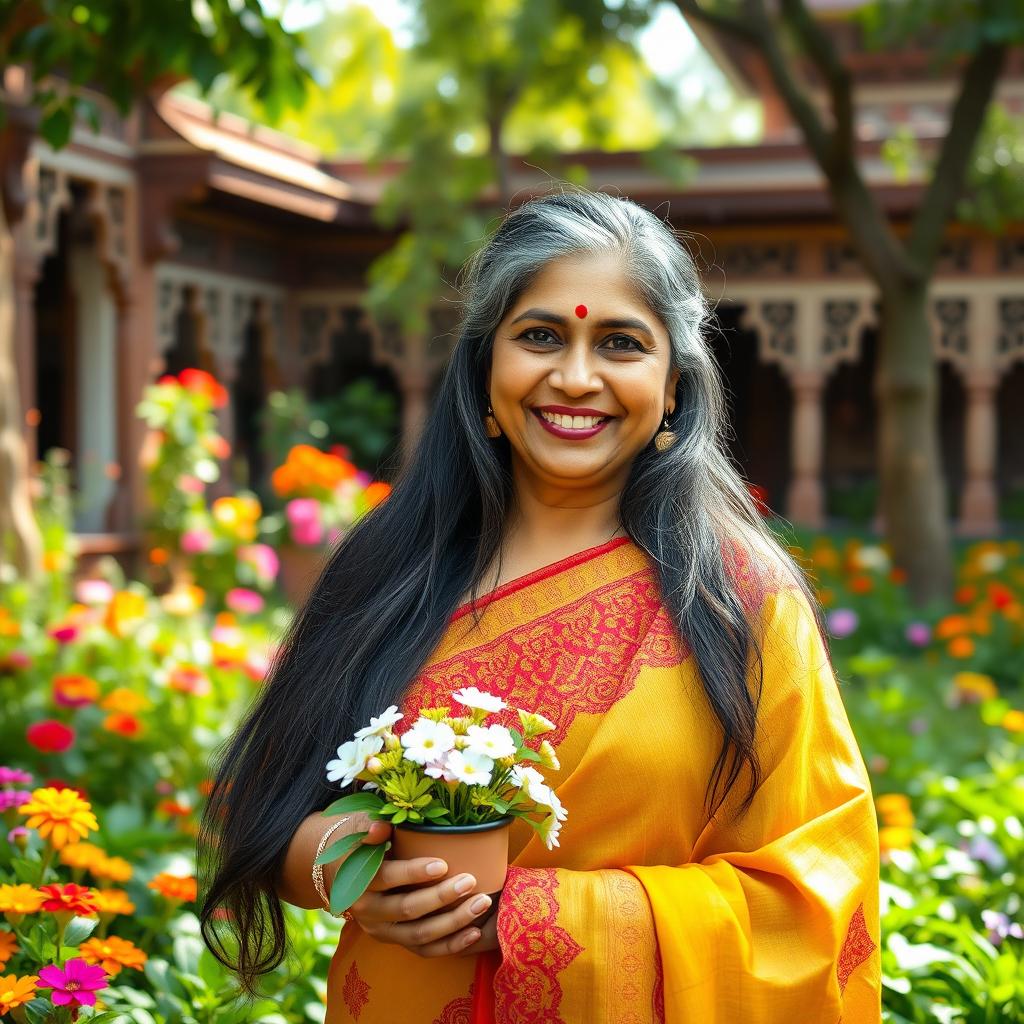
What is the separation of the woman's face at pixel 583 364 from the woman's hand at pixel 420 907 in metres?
0.60

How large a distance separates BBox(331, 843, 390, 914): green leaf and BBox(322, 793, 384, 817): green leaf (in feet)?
0.17

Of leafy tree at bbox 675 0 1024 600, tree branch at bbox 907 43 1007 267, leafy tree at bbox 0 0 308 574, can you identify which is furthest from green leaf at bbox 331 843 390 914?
tree branch at bbox 907 43 1007 267

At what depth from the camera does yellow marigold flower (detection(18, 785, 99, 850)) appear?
2.15m

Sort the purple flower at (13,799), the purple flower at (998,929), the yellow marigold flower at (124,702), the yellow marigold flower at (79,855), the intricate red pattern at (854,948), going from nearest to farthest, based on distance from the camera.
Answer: the intricate red pattern at (854,948) → the yellow marigold flower at (79,855) → the purple flower at (13,799) → the purple flower at (998,929) → the yellow marigold flower at (124,702)

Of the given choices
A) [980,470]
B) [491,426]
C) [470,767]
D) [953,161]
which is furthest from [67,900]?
[980,470]

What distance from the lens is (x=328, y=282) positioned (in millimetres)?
13398

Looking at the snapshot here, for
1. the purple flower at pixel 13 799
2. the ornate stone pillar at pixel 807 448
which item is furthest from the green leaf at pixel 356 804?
the ornate stone pillar at pixel 807 448

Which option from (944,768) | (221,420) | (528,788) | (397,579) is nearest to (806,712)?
(528,788)

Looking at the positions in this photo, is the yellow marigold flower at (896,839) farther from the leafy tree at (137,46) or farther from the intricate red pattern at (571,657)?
the leafy tree at (137,46)

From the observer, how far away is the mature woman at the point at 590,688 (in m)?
1.73

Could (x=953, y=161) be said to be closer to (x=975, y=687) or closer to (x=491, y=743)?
(x=975, y=687)

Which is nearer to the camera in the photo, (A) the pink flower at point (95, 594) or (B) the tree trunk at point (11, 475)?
(A) the pink flower at point (95, 594)

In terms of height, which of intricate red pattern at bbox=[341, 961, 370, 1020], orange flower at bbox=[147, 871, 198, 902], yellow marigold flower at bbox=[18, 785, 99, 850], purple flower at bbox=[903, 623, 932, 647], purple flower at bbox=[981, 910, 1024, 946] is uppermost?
yellow marigold flower at bbox=[18, 785, 99, 850]

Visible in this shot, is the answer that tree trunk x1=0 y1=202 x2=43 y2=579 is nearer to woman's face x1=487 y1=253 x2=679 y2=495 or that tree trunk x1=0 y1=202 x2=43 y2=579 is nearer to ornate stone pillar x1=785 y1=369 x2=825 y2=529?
woman's face x1=487 y1=253 x2=679 y2=495
